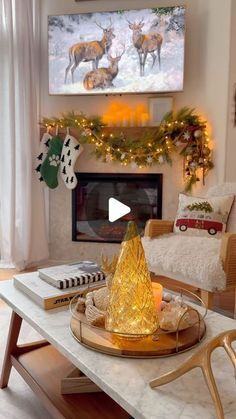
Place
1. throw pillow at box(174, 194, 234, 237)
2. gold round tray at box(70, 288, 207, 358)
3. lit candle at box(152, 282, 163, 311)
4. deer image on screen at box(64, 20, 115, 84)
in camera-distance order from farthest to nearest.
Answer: deer image on screen at box(64, 20, 115, 84), throw pillow at box(174, 194, 234, 237), lit candle at box(152, 282, 163, 311), gold round tray at box(70, 288, 207, 358)

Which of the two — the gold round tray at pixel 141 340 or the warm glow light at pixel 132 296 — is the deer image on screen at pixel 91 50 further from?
the gold round tray at pixel 141 340

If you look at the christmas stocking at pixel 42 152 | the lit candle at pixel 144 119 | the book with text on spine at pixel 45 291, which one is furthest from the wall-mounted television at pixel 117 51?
the book with text on spine at pixel 45 291

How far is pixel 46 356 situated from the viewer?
1.58 m

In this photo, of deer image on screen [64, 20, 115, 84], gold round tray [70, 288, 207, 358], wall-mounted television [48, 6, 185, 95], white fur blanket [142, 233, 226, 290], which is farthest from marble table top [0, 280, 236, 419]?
deer image on screen [64, 20, 115, 84]

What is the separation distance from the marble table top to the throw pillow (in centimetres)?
125

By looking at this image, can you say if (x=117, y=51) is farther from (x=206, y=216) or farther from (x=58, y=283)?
(x=58, y=283)

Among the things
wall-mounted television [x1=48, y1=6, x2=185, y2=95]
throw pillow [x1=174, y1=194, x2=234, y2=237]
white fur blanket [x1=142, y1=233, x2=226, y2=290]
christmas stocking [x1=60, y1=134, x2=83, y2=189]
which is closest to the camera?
white fur blanket [x1=142, y1=233, x2=226, y2=290]

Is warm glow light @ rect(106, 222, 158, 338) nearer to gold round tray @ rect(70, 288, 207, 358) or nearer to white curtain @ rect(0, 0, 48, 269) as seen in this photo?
gold round tray @ rect(70, 288, 207, 358)

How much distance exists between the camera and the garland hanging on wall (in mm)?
3158

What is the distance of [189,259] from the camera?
7.07 ft

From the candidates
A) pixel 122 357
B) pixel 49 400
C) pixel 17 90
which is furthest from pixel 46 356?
pixel 17 90

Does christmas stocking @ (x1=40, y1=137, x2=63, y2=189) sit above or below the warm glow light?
above

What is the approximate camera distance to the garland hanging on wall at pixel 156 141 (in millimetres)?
3158

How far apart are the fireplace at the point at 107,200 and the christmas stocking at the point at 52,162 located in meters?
0.23
